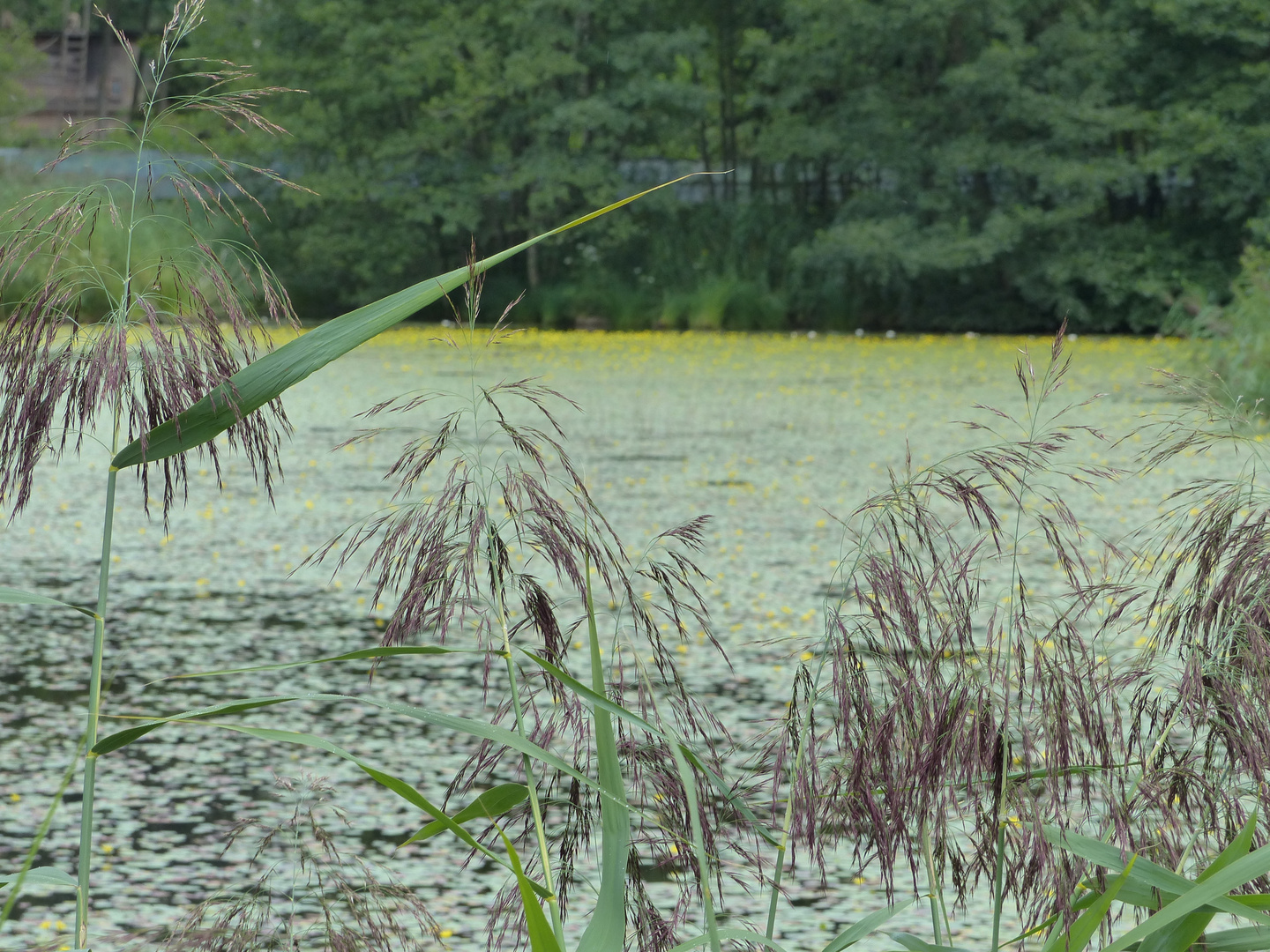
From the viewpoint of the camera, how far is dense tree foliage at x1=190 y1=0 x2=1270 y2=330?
50.0ft

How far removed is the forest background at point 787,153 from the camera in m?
15.2

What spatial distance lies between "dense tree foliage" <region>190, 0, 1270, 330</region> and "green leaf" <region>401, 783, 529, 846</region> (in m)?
13.9

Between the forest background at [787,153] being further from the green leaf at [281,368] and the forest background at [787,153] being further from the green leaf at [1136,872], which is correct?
the green leaf at [281,368]

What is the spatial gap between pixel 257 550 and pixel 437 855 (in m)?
2.87

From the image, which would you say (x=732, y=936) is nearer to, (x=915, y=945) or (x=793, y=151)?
(x=915, y=945)

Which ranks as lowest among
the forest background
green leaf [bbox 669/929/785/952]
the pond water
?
the pond water

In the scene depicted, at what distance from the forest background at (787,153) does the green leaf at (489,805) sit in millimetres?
14217

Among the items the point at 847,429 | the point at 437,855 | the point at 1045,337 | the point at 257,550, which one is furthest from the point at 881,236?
the point at 437,855

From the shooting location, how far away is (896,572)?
1.35 metres

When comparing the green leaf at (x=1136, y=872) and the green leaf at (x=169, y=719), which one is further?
the green leaf at (x=1136, y=872)

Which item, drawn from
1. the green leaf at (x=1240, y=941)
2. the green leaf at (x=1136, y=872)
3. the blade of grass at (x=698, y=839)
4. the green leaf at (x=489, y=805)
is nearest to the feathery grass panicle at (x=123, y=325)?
the green leaf at (x=489, y=805)

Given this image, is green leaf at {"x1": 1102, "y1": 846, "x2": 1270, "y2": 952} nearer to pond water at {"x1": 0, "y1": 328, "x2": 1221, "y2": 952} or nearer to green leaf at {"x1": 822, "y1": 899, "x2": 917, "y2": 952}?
green leaf at {"x1": 822, "y1": 899, "x2": 917, "y2": 952}

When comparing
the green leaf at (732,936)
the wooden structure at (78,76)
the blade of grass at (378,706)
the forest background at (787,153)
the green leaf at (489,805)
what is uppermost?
the wooden structure at (78,76)

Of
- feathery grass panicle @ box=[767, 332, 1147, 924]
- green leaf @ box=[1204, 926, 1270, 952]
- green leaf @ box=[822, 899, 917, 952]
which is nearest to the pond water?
feathery grass panicle @ box=[767, 332, 1147, 924]
